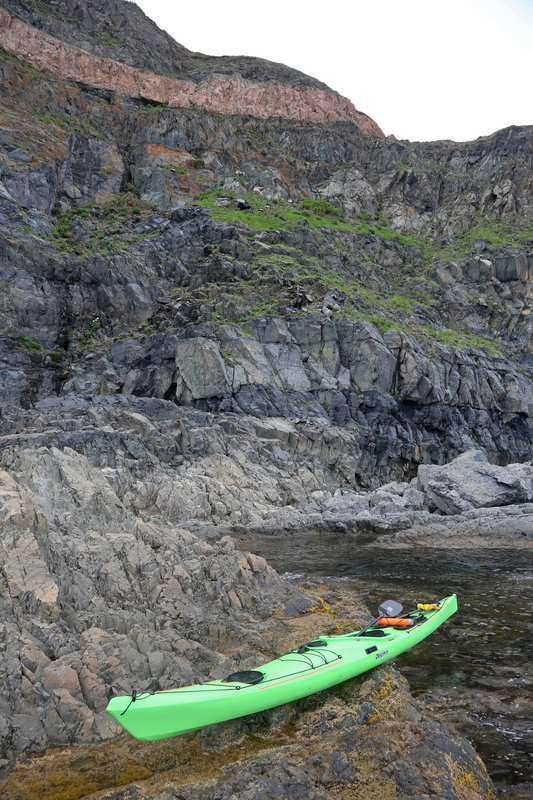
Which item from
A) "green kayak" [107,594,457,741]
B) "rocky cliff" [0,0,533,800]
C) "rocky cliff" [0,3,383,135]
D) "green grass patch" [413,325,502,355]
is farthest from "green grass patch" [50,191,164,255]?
"green kayak" [107,594,457,741]

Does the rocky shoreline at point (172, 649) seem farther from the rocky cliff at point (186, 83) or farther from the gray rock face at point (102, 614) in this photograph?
the rocky cliff at point (186, 83)

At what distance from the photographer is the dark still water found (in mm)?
7094

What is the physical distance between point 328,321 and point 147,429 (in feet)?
58.4

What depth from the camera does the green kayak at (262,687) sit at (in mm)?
6609

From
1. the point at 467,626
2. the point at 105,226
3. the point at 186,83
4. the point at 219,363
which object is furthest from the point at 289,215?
the point at 467,626

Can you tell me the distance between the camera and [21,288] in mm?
40906

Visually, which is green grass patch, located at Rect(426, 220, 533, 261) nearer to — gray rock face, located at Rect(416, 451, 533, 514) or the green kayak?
gray rock face, located at Rect(416, 451, 533, 514)

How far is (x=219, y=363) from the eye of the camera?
36.1 meters

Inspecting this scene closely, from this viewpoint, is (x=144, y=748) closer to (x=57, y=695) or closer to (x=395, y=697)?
(x=57, y=695)

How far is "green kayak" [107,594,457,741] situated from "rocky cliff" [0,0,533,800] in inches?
15.1

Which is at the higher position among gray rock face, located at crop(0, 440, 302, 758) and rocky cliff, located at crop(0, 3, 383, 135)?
rocky cliff, located at crop(0, 3, 383, 135)

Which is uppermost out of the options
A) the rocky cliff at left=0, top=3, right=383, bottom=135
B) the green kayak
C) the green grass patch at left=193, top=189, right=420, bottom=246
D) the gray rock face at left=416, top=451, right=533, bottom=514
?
the rocky cliff at left=0, top=3, right=383, bottom=135

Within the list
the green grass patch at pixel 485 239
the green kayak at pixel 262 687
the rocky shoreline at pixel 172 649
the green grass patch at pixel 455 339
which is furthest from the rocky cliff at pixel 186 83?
the green kayak at pixel 262 687

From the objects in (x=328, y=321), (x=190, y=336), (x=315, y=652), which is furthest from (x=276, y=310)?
(x=315, y=652)
